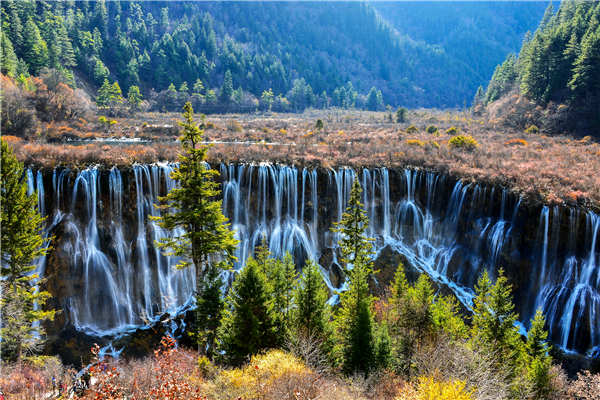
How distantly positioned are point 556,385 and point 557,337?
1042 cm

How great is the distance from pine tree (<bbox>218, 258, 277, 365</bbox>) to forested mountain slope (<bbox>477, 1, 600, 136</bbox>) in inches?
2412

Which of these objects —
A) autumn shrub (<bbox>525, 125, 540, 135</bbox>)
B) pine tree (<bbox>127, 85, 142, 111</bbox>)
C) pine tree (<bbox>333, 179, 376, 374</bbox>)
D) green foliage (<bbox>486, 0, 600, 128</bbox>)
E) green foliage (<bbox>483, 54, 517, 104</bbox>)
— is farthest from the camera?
pine tree (<bbox>127, 85, 142, 111</bbox>)

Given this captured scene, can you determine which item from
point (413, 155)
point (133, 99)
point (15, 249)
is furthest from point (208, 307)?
point (133, 99)

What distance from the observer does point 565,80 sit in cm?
6100

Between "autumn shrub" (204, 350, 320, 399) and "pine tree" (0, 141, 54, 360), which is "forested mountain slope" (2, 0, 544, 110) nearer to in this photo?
"pine tree" (0, 141, 54, 360)

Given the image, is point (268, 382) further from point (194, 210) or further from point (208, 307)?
point (194, 210)

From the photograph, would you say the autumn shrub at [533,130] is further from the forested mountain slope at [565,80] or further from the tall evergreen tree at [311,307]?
the tall evergreen tree at [311,307]

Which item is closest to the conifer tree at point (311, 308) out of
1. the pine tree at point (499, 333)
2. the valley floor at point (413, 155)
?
the pine tree at point (499, 333)

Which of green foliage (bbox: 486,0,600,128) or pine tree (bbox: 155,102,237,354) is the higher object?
green foliage (bbox: 486,0,600,128)

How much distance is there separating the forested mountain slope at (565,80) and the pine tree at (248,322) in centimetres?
6125

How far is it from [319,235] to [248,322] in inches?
700

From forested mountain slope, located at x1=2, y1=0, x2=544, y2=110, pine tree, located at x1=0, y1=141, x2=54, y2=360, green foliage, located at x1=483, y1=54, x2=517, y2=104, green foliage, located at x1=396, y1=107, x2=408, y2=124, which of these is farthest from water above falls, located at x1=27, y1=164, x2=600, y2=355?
green foliage, located at x1=483, y1=54, x2=517, y2=104

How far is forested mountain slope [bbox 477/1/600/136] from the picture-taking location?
55.3 metres

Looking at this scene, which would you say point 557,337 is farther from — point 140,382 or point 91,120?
point 91,120
